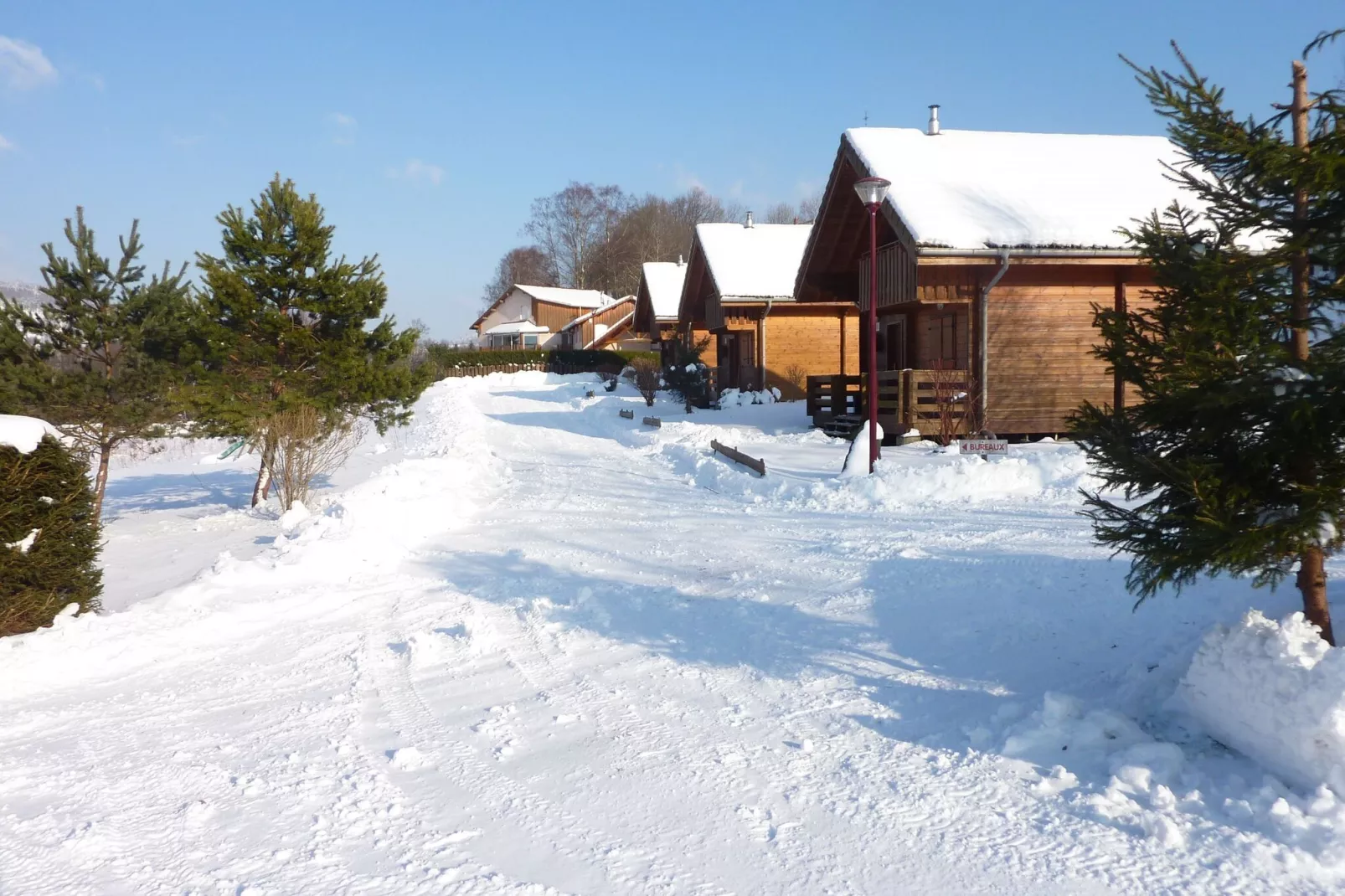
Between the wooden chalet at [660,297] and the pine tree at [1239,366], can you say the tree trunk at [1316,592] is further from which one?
the wooden chalet at [660,297]

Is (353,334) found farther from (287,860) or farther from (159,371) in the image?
(287,860)

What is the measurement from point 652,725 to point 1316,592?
3407mm

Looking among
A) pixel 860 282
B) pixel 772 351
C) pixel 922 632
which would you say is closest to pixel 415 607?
pixel 922 632

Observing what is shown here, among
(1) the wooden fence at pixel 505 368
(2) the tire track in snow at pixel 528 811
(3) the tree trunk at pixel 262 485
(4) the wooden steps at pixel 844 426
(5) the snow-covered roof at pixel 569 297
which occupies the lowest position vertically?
(2) the tire track in snow at pixel 528 811

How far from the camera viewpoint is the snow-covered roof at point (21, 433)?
22.7 ft

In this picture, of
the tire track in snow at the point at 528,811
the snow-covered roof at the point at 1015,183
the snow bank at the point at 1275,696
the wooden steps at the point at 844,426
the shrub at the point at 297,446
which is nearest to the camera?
the tire track in snow at the point at 528,811

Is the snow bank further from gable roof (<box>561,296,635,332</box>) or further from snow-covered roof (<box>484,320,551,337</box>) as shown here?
snow-covered roof (<box>484,320,551,337</box>)

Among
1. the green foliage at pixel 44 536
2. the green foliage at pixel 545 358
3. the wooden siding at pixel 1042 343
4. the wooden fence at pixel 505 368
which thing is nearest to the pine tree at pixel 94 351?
the green foliage at pixel 44 536

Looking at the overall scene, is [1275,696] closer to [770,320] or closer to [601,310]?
[770,320]

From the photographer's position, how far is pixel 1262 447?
4.23 metres

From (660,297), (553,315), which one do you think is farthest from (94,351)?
(553,315)

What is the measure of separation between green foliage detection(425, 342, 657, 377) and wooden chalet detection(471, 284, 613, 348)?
6477 mm

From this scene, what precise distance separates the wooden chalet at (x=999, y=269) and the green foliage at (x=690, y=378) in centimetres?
977

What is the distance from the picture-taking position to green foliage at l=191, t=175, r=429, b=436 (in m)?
14.5
